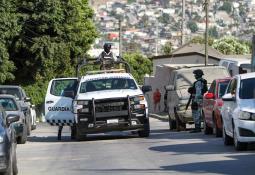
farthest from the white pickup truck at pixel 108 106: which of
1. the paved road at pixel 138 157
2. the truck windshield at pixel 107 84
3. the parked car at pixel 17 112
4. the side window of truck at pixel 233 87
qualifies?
the side window of truck at pixel 233 87

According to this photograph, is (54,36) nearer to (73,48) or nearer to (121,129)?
(73,48)

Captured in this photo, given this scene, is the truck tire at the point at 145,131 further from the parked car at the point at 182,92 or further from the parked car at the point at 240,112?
the parked car at the point at 240,112

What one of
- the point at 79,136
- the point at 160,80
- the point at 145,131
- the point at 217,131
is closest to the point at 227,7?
the point at 160,80

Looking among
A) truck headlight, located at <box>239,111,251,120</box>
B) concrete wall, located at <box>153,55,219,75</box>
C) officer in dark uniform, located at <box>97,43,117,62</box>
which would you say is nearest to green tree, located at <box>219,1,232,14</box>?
concrete wall, located at <box>153,55,219,75</box>

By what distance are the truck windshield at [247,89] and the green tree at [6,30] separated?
27.3m

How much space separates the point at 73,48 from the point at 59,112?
27.5 metres

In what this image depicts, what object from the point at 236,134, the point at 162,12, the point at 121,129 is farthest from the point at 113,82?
the point at 162,12

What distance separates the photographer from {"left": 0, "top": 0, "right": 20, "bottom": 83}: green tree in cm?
4562

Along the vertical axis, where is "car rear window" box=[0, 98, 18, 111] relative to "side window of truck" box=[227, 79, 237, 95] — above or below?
below

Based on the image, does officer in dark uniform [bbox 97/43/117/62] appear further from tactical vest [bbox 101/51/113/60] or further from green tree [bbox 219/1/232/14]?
green tree [bbox 219/1/232/14]

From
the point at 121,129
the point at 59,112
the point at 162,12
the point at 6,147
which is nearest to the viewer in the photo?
the point at 6,147

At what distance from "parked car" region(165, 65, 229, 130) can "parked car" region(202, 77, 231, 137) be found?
1241 millimetres

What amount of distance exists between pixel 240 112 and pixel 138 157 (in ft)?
7.85

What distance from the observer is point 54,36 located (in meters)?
51.7
